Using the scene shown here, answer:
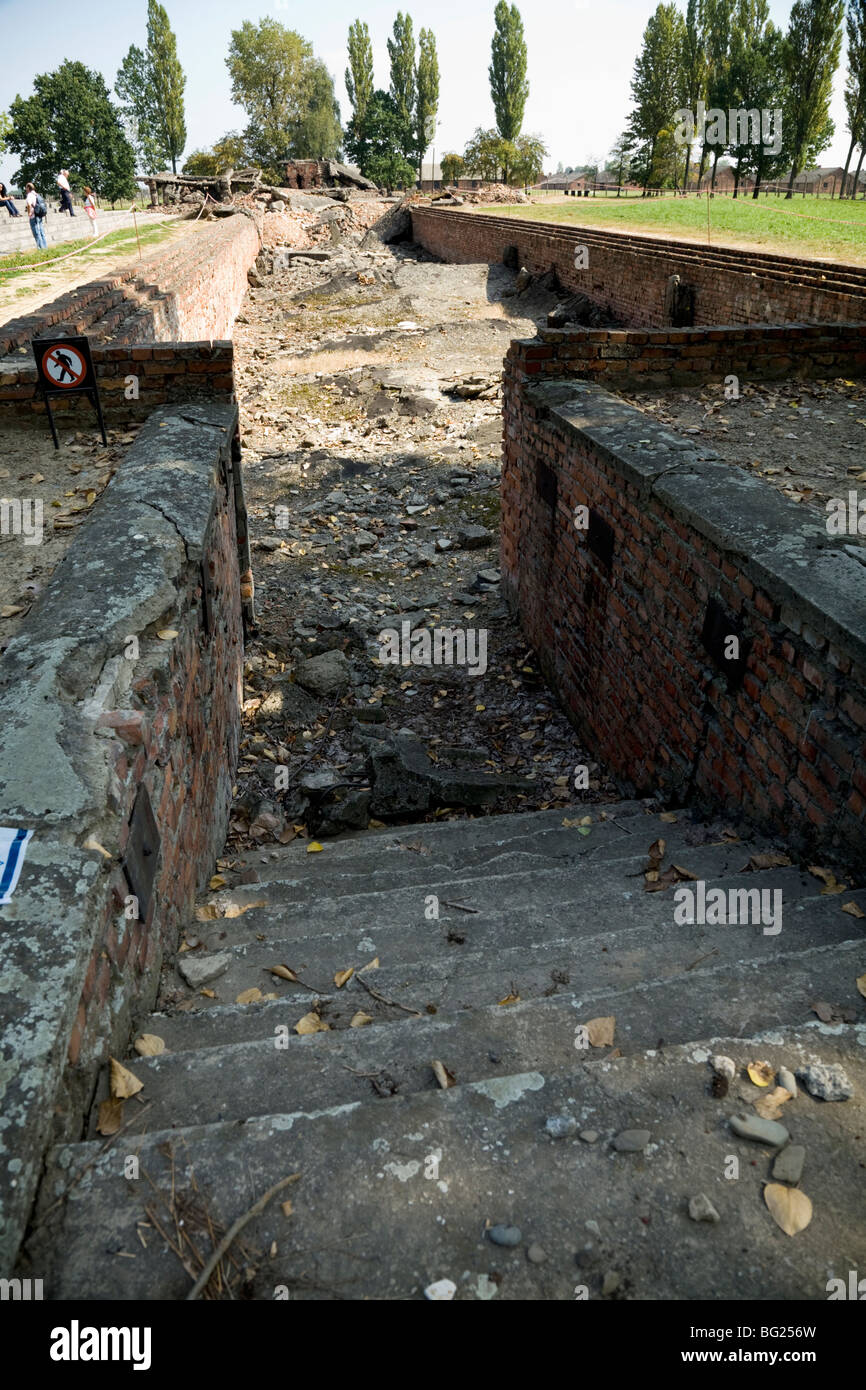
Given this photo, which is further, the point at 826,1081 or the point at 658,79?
the point at 658,79

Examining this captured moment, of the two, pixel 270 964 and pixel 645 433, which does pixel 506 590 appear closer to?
pixel 645 433

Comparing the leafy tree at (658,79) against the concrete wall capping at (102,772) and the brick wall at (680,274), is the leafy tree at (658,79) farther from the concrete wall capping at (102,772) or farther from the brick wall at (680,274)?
the concrete wall capping at (102,772)

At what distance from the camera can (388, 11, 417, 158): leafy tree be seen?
56312mm

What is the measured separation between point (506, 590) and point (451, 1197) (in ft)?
19.2

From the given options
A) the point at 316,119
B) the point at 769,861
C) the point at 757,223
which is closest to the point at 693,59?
the point at 757,223

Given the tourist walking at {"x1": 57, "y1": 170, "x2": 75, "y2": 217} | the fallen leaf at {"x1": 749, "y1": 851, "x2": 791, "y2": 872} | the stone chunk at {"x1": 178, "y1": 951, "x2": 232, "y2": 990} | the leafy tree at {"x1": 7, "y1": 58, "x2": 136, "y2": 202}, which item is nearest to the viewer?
the stone chunk at {"x1": 178, "y1": 951, "x2": 232, "y2": 990}

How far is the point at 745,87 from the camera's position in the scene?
1243 inches

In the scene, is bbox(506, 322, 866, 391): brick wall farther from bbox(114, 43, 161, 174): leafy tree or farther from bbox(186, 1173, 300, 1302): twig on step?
bbox(114, 43, 161, 174): leafy tree

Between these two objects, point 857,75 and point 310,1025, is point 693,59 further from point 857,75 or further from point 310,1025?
point 310,1025

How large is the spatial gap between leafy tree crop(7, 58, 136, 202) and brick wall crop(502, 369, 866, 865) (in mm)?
52206

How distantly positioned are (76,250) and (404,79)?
2057 inches

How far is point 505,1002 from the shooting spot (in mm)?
2229

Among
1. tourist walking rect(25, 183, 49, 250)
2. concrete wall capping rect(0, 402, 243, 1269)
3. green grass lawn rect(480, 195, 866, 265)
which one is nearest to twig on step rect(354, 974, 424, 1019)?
concrete wall capping rect(0, 402, 243, 1269)
